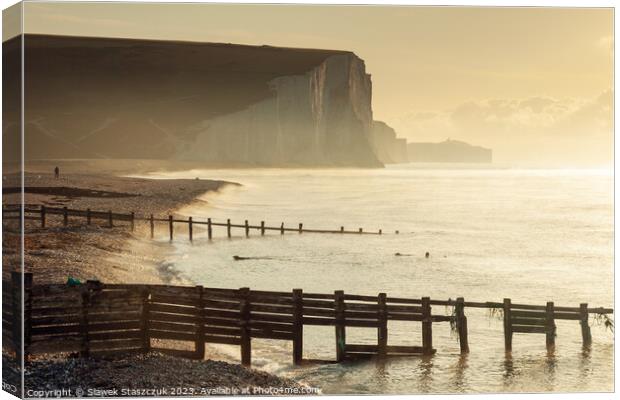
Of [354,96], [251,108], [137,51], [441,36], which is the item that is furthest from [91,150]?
[441,36]

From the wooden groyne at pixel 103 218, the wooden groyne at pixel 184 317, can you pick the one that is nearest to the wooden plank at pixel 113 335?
the wooden groyne at pixel 184 317

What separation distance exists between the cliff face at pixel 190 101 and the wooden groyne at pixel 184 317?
2.83 m

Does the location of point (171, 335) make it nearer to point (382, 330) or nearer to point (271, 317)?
point (271, 317)

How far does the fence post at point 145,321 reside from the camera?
15.2 metres

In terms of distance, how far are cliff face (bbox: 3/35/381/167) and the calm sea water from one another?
114cm

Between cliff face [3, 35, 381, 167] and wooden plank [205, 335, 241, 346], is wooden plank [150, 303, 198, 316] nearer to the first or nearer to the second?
wooden plank [205, 335, 241, 346]

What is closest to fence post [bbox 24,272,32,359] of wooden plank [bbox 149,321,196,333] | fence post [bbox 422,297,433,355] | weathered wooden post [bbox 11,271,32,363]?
weathered wooden post [bbox 11,271,32,363]

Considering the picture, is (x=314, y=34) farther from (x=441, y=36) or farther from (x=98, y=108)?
(x=98, y=108)

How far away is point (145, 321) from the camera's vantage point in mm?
15344

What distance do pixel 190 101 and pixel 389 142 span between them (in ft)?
15.0

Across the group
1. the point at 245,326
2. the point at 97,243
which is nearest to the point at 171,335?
the point at 245,326

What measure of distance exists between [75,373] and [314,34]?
770 cm

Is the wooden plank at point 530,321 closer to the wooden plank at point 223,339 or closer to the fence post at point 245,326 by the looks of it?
the fence post at point 245,326

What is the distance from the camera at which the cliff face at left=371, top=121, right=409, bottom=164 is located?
17312mm
